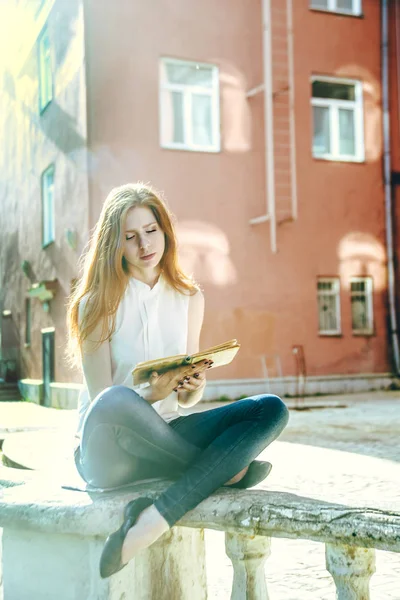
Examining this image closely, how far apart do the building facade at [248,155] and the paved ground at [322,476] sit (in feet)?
12.1

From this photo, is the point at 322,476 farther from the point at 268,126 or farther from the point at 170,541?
the point at 268,126

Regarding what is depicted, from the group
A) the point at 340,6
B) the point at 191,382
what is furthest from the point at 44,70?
the point at 191,382

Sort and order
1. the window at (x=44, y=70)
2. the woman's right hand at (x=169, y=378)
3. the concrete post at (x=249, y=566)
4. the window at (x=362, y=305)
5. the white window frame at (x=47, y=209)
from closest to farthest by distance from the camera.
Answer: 1. the concrete post at (x=249, y=566)
2. the woman's right hand at (x=169, y=378)
3. the window at (x=362, y=305)
4. the window at (x=44, y=70)
5. the white window frame at (x=47, y=209)

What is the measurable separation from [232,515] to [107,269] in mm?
1034

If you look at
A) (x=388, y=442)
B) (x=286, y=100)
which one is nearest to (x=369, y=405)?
(x=388, y=442)

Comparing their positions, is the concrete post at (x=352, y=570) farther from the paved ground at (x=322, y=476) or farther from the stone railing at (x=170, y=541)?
the paved ground at (x=322, y=476)

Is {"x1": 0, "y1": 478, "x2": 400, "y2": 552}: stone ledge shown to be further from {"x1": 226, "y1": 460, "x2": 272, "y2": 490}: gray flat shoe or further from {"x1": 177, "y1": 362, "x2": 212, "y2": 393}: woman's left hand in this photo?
{"x1": 177, "y1": 362, "x2": 212, "y2": 393}: woman's left hand

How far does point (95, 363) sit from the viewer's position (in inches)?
109

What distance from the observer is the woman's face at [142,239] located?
291cm

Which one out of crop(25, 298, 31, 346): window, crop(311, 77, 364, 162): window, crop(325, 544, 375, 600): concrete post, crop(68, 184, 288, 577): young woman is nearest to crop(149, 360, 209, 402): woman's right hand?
crop(68, 184, 288, 577): young woman

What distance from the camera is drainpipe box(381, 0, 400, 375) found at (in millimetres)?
14766

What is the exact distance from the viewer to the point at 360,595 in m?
2.11

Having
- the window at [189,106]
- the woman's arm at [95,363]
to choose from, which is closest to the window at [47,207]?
the window at [189,106]

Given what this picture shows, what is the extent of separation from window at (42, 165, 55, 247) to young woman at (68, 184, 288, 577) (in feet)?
43.0
